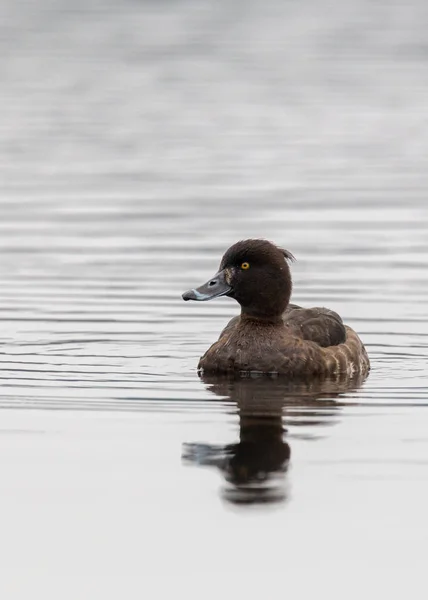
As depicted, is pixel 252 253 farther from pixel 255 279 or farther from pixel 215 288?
pixel 215 288

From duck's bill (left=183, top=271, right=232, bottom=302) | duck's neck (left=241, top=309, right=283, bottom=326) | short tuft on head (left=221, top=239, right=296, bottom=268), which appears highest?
short tuft on head (left=221, top=239, right=296, bottom=268)

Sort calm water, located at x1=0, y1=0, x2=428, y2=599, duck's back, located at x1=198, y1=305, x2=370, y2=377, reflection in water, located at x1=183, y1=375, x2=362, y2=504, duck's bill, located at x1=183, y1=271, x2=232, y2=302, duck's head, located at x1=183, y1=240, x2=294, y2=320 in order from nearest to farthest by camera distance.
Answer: calm water, located at x1=0, y1=0, x2=428, y2=599 → reflection in water, located at x1=183, y1=375, x2=362, y2=504 → duck's back, located at x1=198, y1=305, x2=370, y2=377 → duck's bill, located at x1=183, y1=271, x2=232, y2=302 → duck's head, located at x1=183, y1=240, x2=294, y2=320

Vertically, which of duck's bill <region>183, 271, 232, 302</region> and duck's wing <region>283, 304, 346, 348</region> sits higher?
duck's bill <region>183, 271, 232, 302</region>

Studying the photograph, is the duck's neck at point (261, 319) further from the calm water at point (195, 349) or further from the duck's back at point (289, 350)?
the calm water at point (195, 349)

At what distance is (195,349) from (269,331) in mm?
1058

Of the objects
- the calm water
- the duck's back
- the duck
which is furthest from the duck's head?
the calm water

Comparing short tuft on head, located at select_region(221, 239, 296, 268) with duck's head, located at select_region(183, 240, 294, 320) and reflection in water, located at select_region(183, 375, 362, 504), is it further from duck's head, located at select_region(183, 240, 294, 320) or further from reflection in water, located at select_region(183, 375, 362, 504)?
reflection in water, located at select_region(183, 375, 362, 504)

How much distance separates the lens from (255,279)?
1355cm

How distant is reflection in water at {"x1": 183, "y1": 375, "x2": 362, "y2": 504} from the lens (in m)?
9.47

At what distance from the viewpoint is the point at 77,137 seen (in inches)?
1247

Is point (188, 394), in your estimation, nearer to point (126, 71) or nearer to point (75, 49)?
point (126, 71)

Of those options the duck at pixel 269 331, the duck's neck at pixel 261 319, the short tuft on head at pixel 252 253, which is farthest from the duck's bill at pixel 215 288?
the duck's neck at pixel 261 319

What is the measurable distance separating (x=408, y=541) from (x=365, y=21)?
177ft

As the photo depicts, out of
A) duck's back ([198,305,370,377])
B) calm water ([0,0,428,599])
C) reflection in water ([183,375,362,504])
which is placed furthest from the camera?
duck's back ([198,305,370,377])
